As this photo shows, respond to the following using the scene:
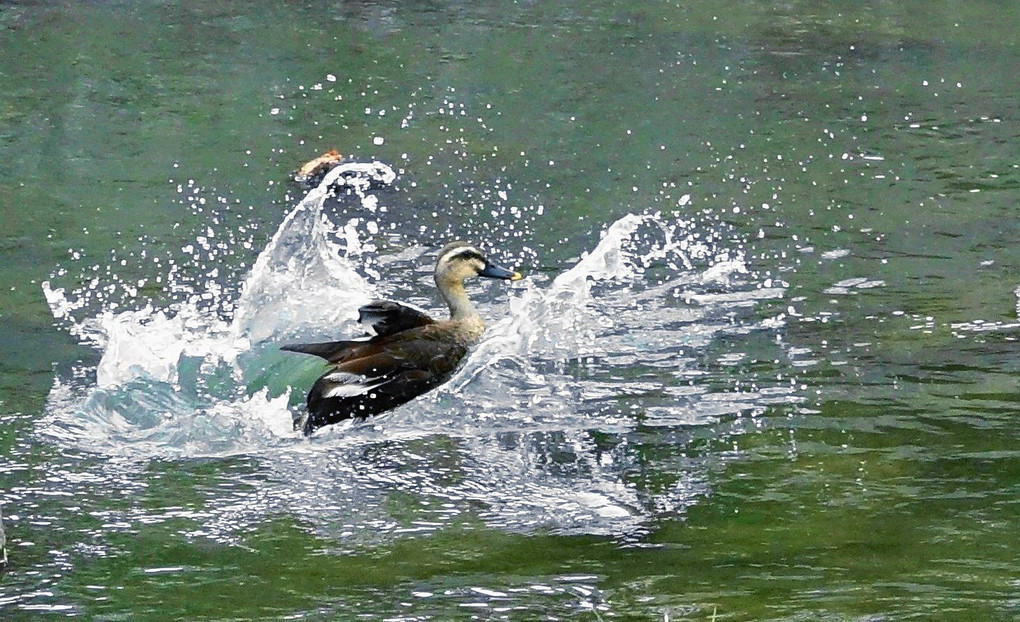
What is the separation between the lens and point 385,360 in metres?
8.18

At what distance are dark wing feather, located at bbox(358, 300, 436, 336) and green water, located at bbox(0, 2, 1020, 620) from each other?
2.94 feet

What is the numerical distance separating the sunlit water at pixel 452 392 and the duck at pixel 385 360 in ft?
0.28

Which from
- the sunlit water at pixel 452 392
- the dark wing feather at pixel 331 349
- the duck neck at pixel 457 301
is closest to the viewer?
the sunlit water at pixel 452 392

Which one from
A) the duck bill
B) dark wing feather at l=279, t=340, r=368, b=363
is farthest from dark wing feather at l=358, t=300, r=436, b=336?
the duck bill

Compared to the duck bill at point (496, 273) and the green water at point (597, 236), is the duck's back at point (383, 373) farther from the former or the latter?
the duck bill at point (496, 273)

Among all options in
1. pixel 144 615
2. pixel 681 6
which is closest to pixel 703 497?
pixel 144 615

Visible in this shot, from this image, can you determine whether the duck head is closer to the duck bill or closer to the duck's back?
the duck bill

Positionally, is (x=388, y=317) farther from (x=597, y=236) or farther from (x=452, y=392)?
(x=597, y=236)

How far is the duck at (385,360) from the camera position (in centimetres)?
795

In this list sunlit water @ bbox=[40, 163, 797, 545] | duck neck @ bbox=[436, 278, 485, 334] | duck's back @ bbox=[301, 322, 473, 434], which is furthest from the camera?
duck neck @ bbox=[436, 278, 485, 334]

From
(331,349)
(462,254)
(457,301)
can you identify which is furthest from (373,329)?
(462,254)

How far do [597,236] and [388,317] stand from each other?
10.8ft

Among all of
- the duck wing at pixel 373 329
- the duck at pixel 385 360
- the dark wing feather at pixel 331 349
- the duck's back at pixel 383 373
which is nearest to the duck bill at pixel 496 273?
the duck at pixel 385 360

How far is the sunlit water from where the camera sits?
22.7 ft
